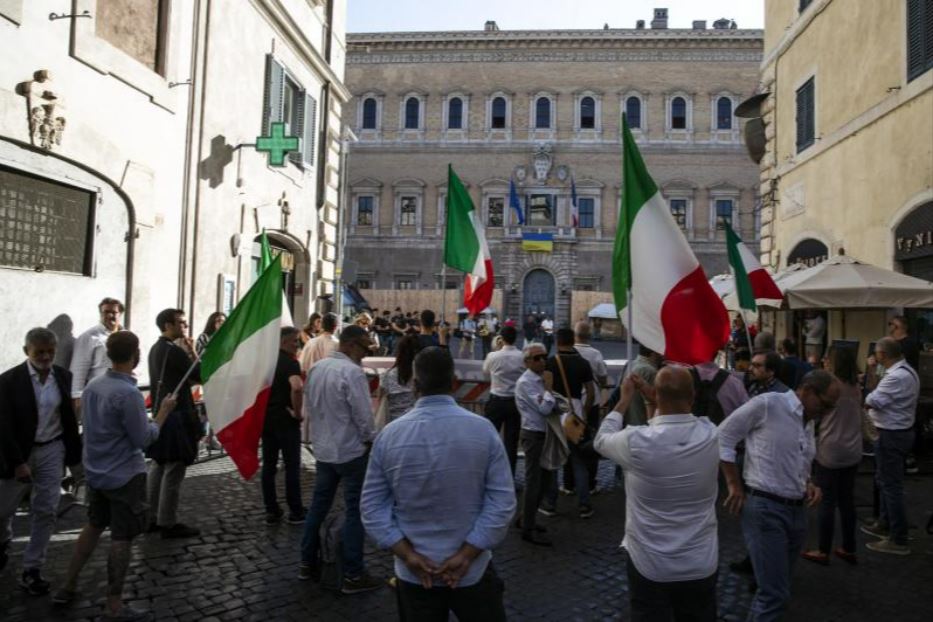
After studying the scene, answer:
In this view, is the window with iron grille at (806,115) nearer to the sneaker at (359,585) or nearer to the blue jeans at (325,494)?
the blue jeans at (325,494)

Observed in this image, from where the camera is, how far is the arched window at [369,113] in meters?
38.9

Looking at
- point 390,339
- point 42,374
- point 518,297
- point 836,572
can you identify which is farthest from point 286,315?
point 518,297

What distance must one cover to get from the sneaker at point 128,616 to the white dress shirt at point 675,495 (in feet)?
9.59

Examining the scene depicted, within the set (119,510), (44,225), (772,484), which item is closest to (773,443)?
(772,484)

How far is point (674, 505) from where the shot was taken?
285 cm

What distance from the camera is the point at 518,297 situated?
37406 mm

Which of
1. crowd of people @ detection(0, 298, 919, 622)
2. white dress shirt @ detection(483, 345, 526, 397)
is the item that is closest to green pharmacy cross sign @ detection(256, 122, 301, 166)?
crowd of people @ detection(0, 298, 919, 622)

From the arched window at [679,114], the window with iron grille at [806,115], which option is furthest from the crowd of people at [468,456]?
the arched window at [679,114]

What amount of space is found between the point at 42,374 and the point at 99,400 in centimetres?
88

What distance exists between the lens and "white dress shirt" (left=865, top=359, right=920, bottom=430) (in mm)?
5344

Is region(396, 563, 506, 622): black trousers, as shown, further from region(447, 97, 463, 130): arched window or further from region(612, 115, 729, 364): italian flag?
region(447, 97, 463, 130): arched window

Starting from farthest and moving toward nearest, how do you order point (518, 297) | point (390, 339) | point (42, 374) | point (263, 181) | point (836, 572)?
point (518, 297), point (390, 339), point (263, 181), point (836, 572), point (42, 374)

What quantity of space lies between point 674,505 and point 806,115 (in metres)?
13.3

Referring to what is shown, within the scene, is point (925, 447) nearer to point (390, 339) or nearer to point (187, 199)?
point (187, 199)
